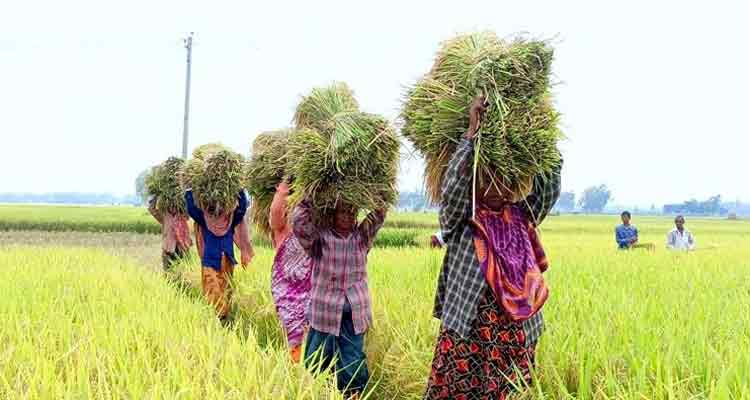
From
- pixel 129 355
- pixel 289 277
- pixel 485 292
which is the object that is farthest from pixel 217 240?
pixel 485 292

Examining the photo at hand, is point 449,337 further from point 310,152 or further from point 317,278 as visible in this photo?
point 310,152

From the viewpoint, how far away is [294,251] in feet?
12.3

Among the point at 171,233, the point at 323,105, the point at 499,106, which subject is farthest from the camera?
the point at 171,233

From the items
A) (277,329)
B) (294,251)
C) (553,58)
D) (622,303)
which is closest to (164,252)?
(277,329)

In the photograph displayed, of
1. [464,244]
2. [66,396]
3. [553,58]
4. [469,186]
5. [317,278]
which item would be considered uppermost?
[553,58]

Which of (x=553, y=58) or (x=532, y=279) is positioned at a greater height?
(x=553, y=58)

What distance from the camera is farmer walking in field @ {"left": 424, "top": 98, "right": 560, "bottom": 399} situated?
2395 millimetres

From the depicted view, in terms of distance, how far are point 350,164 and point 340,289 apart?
2.06ft

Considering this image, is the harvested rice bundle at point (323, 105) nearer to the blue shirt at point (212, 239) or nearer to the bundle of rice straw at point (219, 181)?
the bundle of rice straw at point (219, 181)

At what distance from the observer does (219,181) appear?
4.90 metres

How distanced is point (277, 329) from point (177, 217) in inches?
123

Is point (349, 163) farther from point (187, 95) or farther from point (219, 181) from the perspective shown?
point (187, 95)

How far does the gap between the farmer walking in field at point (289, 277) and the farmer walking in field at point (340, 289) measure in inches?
19.2

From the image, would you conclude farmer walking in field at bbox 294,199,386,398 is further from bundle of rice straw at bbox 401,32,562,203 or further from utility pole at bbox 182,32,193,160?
utility pole at bbox 182,32,193,160
